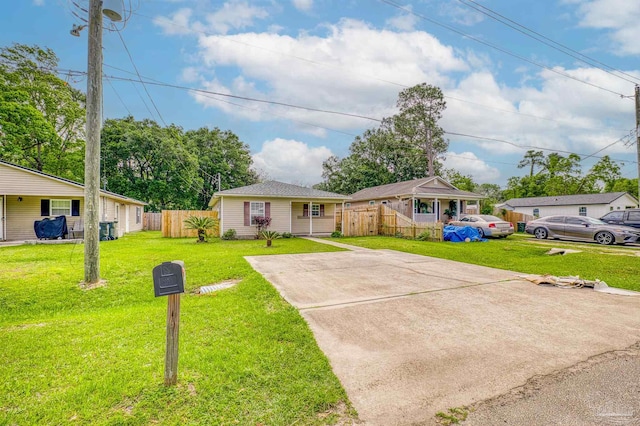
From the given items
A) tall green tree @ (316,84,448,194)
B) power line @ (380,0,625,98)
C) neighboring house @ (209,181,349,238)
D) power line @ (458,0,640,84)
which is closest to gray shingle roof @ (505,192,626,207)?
tall green tree @ (316,84,448,194)

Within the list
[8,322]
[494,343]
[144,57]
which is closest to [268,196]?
[144,57]

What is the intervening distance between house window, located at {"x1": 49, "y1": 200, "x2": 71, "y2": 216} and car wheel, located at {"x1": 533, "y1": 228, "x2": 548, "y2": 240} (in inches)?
1029

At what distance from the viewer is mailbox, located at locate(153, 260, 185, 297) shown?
2473mm

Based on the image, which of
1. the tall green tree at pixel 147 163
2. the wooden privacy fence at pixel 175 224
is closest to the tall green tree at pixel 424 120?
the tall green tree at pixel 147 163

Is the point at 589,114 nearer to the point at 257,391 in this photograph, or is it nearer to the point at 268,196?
the point at 268,196

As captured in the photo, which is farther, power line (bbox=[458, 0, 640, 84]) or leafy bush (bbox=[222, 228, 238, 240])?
leafy bush (bbox=[222, 228, 238, 240])

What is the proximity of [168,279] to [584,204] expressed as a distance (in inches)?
1448

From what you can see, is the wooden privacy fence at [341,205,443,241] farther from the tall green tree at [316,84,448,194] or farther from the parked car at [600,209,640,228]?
the tall green tree at [316,84,448,194]

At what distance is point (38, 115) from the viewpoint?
74.1 feet

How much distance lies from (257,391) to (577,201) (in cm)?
3671

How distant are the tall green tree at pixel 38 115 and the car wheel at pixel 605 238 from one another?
34.7 meters

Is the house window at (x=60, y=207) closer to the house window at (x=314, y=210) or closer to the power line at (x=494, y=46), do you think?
the house window at (x=314, y=210)

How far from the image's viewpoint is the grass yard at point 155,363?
2219mm

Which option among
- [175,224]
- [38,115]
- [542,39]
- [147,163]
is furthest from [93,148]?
[147,163]
